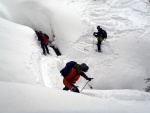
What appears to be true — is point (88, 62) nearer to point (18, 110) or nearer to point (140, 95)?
point (140, 95)

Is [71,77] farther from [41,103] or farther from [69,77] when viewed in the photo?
[41,103]

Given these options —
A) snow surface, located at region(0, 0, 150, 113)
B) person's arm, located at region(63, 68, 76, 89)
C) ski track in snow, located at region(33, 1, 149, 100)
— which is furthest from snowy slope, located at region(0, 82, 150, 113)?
ski track in snow, located at region(33, 1, 149, 100)

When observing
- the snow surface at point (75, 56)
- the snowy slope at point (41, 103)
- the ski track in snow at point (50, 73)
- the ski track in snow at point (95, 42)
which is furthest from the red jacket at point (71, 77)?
the ski track in snow at point (95, 42)

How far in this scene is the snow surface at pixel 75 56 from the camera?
14.1 feet

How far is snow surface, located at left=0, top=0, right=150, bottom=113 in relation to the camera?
14.1ft

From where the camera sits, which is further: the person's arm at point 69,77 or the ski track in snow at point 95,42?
the ski track in snow at point 95,42

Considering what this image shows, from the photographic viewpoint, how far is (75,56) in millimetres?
12211

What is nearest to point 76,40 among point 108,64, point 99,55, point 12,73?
point 99,55

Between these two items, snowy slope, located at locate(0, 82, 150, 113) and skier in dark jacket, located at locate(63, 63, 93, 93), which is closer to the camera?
snowy slope, located at locate(0, 82, 150, 113)

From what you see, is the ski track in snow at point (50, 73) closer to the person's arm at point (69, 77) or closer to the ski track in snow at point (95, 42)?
the ski track in snow at point (95, 42)

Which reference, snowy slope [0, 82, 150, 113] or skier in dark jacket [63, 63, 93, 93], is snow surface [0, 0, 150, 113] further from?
skier in dark jacket [63, 63, 93, 93]

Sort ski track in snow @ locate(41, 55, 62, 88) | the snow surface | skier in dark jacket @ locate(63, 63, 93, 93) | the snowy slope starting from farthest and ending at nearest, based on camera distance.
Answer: ski track in snow @ locate(41, 55, 62, 88)
skier in dark jacket @ locate(63, 63, 93, 93)
the snow surface
the snowy slope

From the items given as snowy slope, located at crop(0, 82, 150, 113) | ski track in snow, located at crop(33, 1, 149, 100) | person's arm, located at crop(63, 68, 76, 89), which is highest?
ski track in snow, located at crop(33, 1, 149, 100)

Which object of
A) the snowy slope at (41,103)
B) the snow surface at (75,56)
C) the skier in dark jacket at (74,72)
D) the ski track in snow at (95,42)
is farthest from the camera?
the ski track in snow at (95,42)
